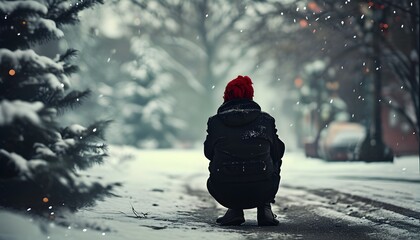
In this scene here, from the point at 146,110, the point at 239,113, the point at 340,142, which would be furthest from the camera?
the point at 146,110

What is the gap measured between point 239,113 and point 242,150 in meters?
0.43

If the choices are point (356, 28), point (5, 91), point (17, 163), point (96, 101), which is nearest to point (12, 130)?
point (17, 163)

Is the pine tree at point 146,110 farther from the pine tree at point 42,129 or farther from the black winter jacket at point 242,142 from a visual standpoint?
the black winter jacket at point 242,142

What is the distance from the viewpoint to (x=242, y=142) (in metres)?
7.50

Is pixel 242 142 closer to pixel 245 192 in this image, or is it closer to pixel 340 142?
pixel 245 192

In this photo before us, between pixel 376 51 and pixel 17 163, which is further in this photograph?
pixel 376 51

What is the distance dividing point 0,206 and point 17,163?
0.72 meters

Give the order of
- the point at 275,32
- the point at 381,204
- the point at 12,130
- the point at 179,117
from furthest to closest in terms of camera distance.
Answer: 1. the point at 179,117
2. the point at 275,32
3. the point at 381,204
4. the point at 12,130

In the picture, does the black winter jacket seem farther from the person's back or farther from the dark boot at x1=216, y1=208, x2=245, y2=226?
the dark boot at x1=216, y1=208, x2=245, y2=226

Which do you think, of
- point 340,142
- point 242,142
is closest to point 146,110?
point 340,142

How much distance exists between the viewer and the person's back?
748 cm

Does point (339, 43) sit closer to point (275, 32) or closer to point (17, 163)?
point (275, 32)

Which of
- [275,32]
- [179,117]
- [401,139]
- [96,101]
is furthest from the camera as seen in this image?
[179,117]

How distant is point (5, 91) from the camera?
7.55 m
